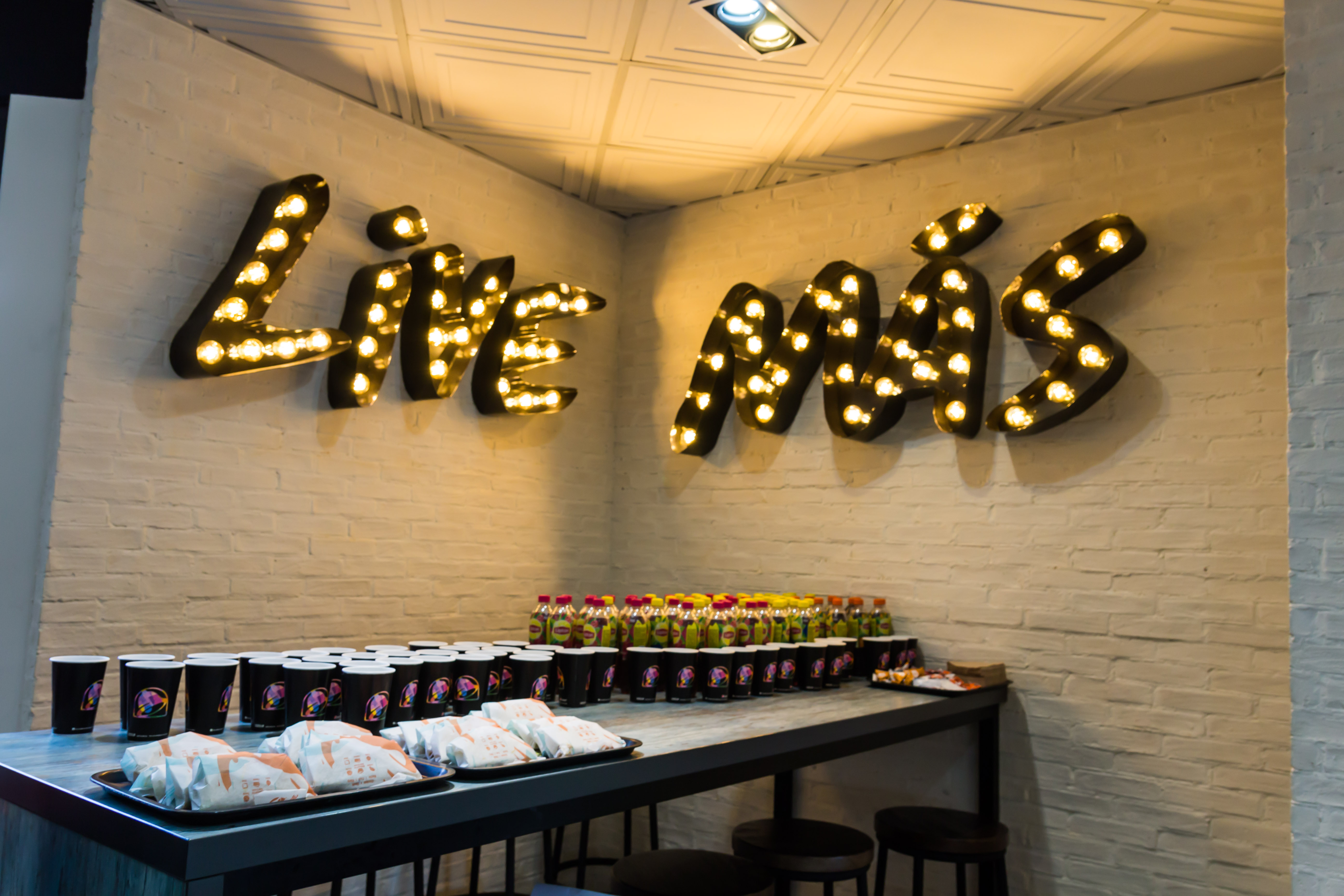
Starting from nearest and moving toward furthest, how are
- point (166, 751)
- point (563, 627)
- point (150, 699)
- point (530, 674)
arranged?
point (166, 751), point (150, 699), point (530, 674), point (563, 627)

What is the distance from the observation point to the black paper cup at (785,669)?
9.36ft

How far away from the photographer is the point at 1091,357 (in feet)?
10.0

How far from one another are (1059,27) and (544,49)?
5.22 feet

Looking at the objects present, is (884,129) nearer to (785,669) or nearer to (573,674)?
(785,669)

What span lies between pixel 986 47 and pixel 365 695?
2.59 m

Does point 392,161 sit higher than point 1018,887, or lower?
higher

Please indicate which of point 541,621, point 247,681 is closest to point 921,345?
point 541,621

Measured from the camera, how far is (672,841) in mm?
4012

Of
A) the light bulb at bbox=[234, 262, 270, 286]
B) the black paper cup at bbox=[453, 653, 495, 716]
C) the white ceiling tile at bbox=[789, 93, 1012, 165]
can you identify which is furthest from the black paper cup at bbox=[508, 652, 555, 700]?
the white ceiling tile at bbox=[789, 93, 1012, 165]

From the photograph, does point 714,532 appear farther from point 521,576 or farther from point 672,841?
point 672,841

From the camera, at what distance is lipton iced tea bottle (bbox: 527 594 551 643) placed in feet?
8.53

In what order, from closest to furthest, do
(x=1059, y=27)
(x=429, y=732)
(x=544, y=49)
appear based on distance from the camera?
(x=429, y=732), (x=1059, y=27), (x=544, y=49)

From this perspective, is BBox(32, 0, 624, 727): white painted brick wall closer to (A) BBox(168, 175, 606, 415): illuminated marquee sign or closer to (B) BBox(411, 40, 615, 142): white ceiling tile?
(A) BBox(168, 175, 606, 415): illuminated marquee sign

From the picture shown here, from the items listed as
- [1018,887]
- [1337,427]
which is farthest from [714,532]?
[1337,427]
